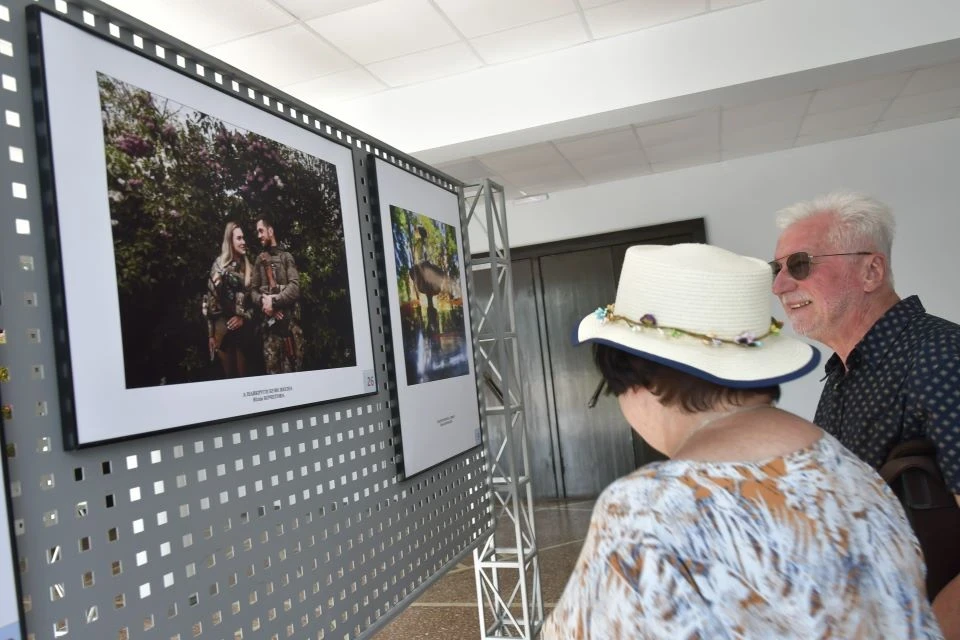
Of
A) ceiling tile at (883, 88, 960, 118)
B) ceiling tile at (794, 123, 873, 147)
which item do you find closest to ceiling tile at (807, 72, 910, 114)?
ceiling tile at (883, 88, 960, 118)

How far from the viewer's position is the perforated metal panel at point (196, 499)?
1112 millimetres

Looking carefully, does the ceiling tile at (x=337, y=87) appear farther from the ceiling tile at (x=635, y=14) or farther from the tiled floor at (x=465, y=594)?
the tiled floor at (x=465, y=594)

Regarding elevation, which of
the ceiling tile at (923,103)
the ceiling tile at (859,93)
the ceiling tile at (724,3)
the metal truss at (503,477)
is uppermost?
the ceiling tile at (724,3)

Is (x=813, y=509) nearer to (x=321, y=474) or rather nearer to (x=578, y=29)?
(x=321, y=474)

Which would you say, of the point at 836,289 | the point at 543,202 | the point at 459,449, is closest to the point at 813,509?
the point at 836,289

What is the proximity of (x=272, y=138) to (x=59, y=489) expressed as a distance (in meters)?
0.98

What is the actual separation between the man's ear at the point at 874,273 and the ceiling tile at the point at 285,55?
2.86 metres

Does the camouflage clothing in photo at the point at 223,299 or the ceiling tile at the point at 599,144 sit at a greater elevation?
the ceiling tile at the point at 599,144

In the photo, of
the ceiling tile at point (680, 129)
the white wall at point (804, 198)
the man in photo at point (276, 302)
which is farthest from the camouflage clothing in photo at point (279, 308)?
the white wall at point (804, 198)

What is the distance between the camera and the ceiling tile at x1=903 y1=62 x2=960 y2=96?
191 inches

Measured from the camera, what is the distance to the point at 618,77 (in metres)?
4.20

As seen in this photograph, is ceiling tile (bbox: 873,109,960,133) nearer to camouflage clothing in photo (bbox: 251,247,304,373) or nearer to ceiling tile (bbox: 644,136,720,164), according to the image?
ceiling tile (bbox: 644,136,720,164)

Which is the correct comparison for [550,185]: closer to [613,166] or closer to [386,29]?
[613,166]

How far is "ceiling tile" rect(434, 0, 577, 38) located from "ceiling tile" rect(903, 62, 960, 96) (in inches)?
116
